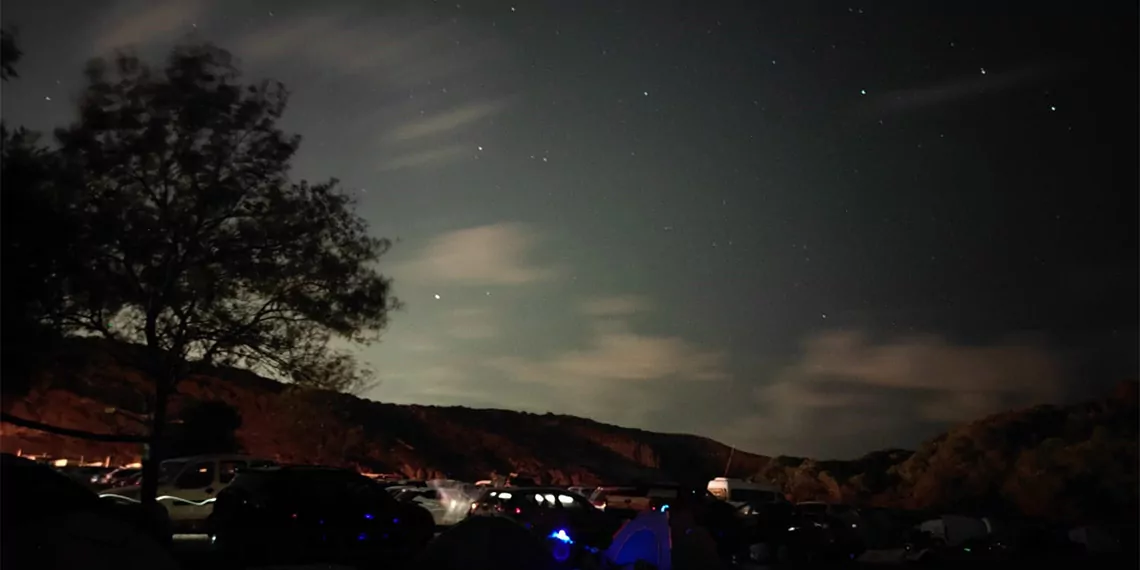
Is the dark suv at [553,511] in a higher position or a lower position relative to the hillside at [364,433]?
lower

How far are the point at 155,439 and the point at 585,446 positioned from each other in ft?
107

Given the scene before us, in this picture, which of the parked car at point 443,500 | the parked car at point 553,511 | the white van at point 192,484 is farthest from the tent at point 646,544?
the parked car at point 443,500

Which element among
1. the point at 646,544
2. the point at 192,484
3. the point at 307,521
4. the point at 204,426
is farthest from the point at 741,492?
the point at 307,521

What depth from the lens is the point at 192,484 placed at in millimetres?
21922

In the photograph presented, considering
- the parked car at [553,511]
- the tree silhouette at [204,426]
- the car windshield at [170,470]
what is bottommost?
the parked car at [553,511]

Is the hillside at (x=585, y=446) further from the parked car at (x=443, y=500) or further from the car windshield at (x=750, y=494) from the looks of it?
the car windshield at (x=750, y=494)

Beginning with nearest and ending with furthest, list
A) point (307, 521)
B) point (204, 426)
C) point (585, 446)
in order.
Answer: point (307, 521), point (204, 426), point (585, 446)

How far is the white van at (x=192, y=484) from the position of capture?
21038mm

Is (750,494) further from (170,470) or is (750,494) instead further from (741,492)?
(170,470)

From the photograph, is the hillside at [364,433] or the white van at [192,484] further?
the white van at [192,484]

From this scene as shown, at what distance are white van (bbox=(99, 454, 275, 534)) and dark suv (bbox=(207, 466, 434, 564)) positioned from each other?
4.56m

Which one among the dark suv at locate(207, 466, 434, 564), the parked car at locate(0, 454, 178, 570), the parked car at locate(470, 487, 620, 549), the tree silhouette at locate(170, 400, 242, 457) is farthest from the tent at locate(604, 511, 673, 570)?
the tree silhouette at locate(170, 400, 242, 457)

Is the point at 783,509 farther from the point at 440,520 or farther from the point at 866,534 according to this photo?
the point at 440,520

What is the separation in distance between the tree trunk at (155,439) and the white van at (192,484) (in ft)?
6.19
